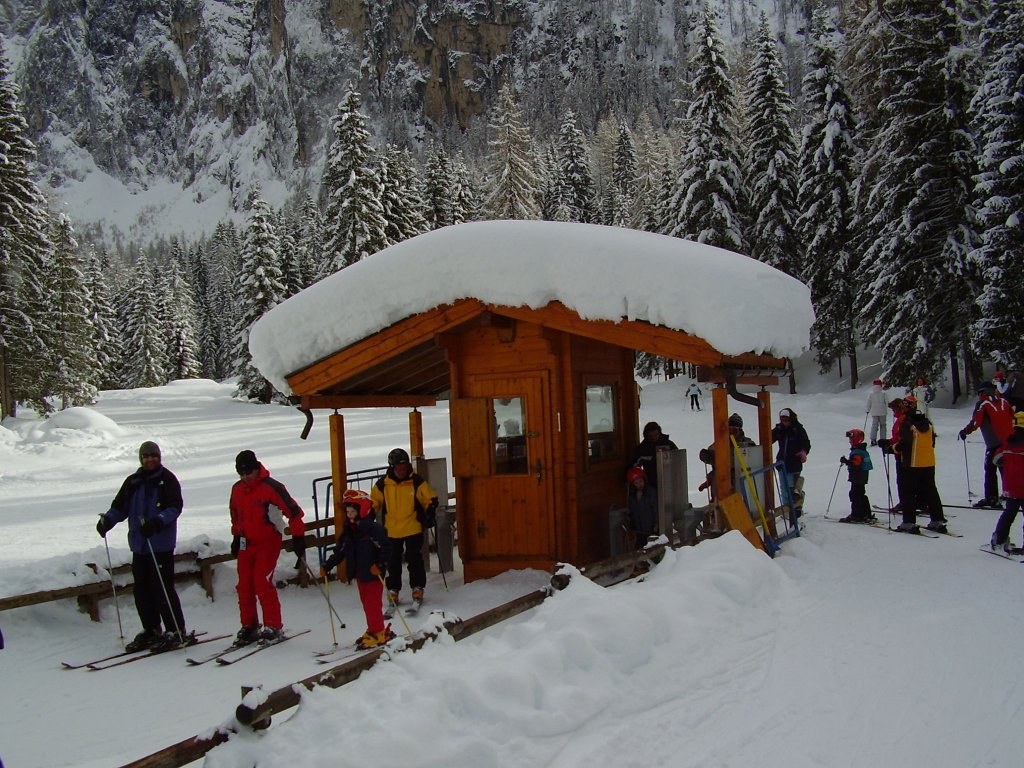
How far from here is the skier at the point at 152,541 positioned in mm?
Answer: 7164

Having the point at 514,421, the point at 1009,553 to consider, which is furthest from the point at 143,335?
the point at 1009,553

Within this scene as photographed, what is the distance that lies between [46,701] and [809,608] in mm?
6578

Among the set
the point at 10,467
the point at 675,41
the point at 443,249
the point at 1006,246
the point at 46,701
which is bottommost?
the point at 46,701

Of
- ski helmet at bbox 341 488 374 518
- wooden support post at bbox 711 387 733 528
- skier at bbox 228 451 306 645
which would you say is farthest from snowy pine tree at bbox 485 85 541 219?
ski helmet at bbox 341 488 374 518

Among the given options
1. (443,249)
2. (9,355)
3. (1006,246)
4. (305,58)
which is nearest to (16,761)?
(443,249)

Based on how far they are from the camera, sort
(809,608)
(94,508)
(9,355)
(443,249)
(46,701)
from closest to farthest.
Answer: (46,701) → (809,608) → (443,249) → (94,508) → (9,355)

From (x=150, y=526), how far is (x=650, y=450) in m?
5.74

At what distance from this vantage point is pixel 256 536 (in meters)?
7.05

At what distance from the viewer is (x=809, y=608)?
6719 mm

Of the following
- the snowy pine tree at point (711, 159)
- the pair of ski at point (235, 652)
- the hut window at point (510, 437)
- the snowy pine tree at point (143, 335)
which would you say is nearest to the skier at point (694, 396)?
the snowy pine tree at point (711, 159)

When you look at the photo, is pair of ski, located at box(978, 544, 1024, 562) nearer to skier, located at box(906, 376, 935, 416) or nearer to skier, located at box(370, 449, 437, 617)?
skier, located at box(370, 449, 437, 617)

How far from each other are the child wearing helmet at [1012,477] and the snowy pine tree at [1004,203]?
14830mm

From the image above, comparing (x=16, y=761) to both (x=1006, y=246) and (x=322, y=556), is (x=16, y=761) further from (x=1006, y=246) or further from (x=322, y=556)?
(x=1006, y=246)

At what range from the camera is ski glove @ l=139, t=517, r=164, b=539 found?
23.2ft
